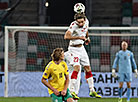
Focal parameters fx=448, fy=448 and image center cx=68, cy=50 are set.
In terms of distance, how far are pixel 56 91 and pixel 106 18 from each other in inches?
471

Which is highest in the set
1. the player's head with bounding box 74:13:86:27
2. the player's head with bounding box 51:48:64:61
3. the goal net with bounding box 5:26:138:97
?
the player's head with bounding box 74:13:86:27

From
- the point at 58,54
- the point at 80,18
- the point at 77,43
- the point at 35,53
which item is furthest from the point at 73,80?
the point at 35,53

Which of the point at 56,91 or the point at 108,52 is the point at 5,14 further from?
the point at 56,91

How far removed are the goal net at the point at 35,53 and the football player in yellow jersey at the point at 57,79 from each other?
682 cm

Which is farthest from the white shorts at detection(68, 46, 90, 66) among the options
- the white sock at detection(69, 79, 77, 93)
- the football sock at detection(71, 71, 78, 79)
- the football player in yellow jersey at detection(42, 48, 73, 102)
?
the football player in yellow jersey at detection(42, 48, 73, 102)

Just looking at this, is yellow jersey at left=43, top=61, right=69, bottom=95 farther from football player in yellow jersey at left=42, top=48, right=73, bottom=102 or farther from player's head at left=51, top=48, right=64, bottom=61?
player's head at left=51, top=48, right=64, bottom=61

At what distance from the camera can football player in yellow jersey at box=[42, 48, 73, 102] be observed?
7.02 m

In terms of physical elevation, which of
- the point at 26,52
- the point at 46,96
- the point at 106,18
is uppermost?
the point at 106,18

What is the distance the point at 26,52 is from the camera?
15961 mm

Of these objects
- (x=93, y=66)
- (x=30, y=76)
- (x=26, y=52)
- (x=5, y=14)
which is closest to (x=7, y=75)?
(x=30, y=76)

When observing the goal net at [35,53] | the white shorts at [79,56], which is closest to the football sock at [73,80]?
the white shorts at [79,56]

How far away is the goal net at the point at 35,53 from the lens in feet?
46.5

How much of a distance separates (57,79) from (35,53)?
884cm

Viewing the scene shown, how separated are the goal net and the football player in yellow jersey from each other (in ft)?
22.4
